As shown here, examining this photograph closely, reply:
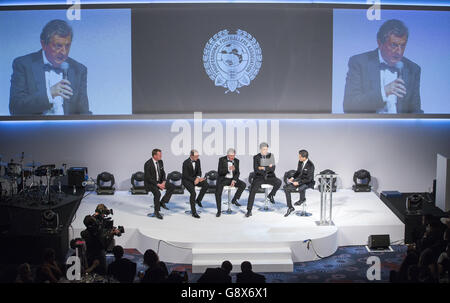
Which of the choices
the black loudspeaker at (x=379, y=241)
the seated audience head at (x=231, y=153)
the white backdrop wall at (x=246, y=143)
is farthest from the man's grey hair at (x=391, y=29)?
the black loudspeaker at (x=379, y=241)

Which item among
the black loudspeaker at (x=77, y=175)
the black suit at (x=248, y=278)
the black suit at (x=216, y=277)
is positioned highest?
the black loudspeaker at (x=77, y=175)

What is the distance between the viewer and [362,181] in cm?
1207

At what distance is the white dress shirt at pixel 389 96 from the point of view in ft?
39.4

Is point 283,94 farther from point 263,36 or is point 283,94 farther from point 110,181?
point 110,181

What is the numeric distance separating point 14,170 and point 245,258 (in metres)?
4.59

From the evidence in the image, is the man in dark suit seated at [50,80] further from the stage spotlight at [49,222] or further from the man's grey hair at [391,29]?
the man's grey hair at [391,29]

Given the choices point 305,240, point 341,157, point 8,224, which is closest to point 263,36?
point 341,157

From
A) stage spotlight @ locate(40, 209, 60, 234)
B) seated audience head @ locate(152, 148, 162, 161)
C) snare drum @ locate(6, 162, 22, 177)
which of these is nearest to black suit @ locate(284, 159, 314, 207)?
seated audience head @ locate(152, 148, 162, 161)

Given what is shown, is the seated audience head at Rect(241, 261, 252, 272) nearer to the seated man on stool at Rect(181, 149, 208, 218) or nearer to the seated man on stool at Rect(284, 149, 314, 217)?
the seated man on stool at Rect(181, 149, 208, 218)

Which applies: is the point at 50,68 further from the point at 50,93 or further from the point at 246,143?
the point at 246,143

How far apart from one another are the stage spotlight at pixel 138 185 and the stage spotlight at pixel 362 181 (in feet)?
13.4

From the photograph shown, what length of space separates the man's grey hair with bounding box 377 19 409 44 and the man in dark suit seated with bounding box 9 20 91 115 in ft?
18.9

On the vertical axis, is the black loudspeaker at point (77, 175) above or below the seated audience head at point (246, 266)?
above

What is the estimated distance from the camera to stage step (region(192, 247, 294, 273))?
8734 millimetres
